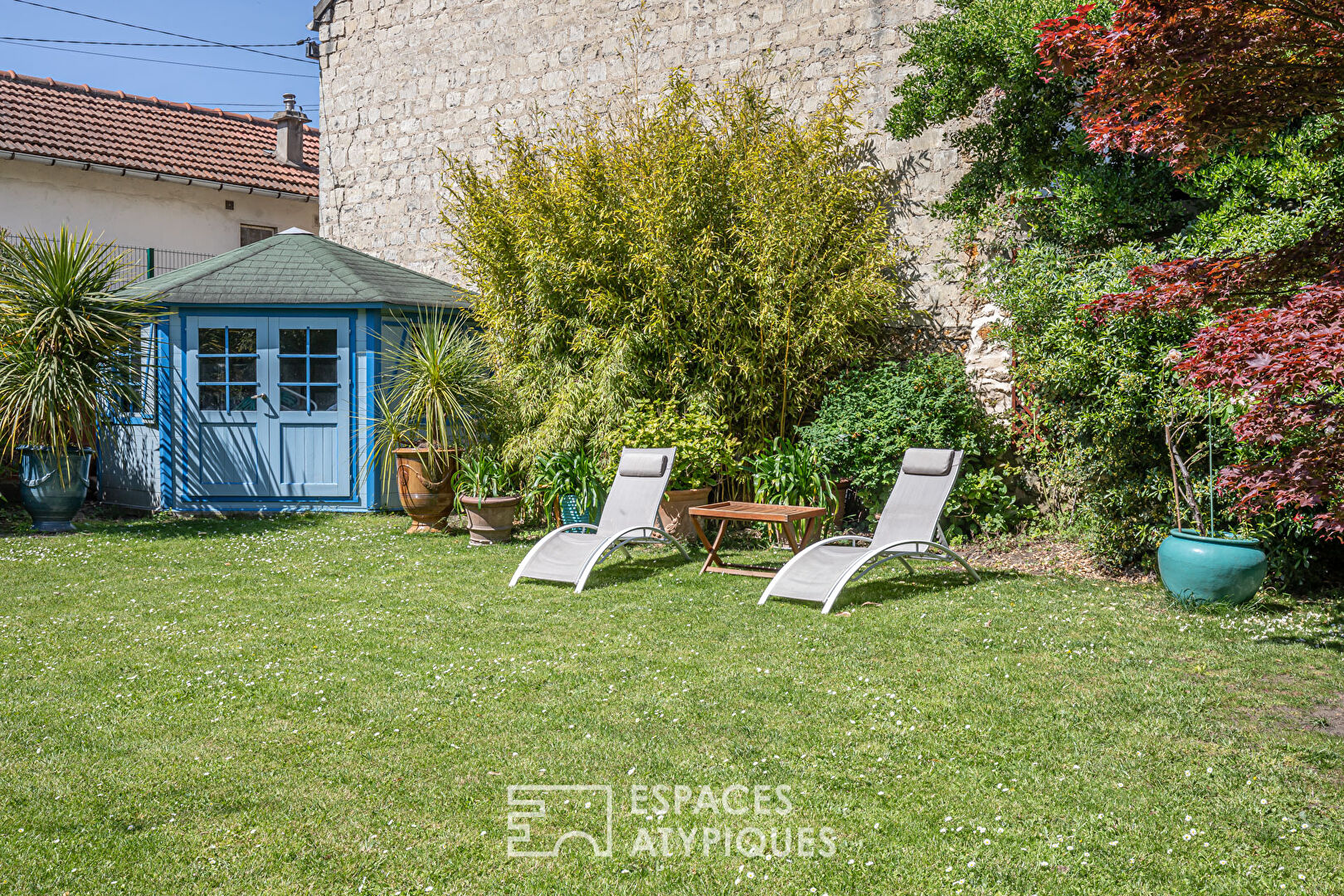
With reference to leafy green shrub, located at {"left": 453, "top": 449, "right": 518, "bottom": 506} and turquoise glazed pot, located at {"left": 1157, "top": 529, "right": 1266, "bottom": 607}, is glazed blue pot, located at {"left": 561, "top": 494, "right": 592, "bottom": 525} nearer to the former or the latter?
leafy green shrub, located at {"left": 453, "top": 449, "right": 518, "bottom": 506}

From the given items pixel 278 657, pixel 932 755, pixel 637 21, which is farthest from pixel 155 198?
pixel 932 755

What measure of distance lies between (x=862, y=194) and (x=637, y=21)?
3.53 meters

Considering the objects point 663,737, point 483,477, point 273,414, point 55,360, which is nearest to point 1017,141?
point 483,477

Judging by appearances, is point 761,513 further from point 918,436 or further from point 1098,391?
point 1098,391

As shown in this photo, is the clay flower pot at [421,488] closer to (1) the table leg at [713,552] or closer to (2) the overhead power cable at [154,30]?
(1) the table leg at [713,552]

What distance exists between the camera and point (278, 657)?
4672 millimetres

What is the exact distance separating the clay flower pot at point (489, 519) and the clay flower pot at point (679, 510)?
1.32 metres

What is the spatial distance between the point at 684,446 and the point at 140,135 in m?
13.4

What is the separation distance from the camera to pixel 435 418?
28.7 feet

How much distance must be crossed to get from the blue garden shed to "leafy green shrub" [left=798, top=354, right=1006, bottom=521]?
4724 millimetres

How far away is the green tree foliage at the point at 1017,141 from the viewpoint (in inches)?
283

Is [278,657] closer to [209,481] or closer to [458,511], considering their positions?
[458,511]
